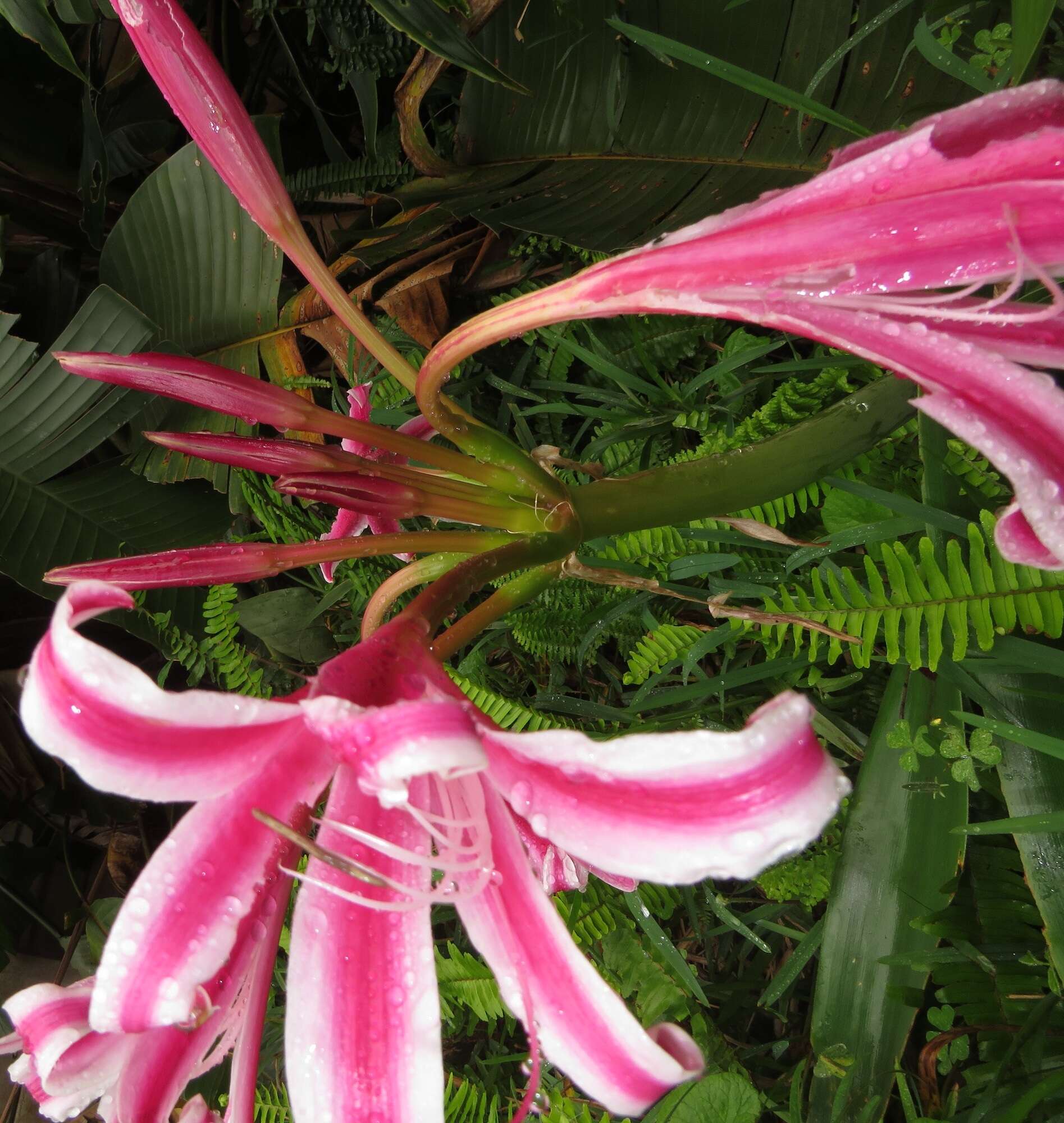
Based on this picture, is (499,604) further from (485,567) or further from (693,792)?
(693,792)

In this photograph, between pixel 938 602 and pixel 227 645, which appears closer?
pixel 938 602

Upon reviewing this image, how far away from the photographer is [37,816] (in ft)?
7.66

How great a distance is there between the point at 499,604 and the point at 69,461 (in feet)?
3.68

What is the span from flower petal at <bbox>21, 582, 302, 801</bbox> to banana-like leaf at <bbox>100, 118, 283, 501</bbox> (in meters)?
1.11

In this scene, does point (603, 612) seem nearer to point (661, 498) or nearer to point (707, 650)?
point (707, 650)

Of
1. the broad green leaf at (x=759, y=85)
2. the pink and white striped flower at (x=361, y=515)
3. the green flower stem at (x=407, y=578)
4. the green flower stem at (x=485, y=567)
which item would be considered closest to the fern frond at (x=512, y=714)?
the pink and white striped flower at (x=361, y=515)

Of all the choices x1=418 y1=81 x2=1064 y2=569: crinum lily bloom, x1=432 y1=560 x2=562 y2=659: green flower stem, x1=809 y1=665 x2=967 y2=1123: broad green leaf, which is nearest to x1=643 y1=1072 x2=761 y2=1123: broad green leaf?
x1=809 y1=665 x2=967 y2=1123: broad green leaf

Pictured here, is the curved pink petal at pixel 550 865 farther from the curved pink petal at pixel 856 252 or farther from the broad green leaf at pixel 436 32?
the broad green leaf at pixel 436 32

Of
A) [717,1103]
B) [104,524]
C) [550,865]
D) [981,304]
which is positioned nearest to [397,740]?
[550,865]

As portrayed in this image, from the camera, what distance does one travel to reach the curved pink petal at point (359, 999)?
1.85 ft

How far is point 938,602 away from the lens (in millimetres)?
868

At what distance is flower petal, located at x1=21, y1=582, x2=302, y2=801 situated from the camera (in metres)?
0.49

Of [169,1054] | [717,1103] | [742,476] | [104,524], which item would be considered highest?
[104,524]

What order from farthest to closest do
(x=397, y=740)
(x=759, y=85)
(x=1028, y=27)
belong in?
(x=759, y=85) < (x=1028, y=27) < (x=397, y=740)
